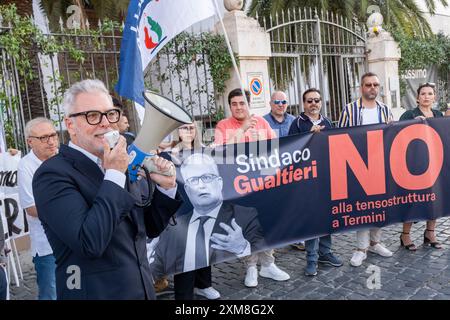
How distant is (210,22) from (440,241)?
30.5ft

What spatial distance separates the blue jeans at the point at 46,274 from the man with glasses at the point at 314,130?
2.50 metres

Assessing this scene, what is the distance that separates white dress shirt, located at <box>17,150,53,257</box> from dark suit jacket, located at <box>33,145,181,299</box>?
5.66ft

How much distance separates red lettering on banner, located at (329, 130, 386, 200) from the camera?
461 cm

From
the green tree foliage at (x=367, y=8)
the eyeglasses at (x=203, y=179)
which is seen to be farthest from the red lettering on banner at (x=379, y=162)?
the green tree foliage at (x=367, y=8)

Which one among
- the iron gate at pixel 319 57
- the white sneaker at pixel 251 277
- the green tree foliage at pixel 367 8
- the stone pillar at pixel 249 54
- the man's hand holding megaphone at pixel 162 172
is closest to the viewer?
the man's hand holding megaphone at pixel 162 172

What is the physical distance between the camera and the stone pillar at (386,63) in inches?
418

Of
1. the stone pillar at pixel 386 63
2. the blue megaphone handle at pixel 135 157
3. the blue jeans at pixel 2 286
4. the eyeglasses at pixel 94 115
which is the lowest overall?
the blue jeans at pixel 2 286

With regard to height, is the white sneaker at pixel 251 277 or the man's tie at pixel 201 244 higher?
the man's tie at pixel 201 244

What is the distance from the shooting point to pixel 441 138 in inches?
197

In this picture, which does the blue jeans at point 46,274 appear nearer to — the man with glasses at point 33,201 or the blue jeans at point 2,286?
the man with glasses at point 33,201

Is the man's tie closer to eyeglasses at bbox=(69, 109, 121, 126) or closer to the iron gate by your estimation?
eyeglasses at bbox=(69, 109, 121, 126)

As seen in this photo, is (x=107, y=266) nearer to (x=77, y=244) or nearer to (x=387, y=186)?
(x=77, y=244)
